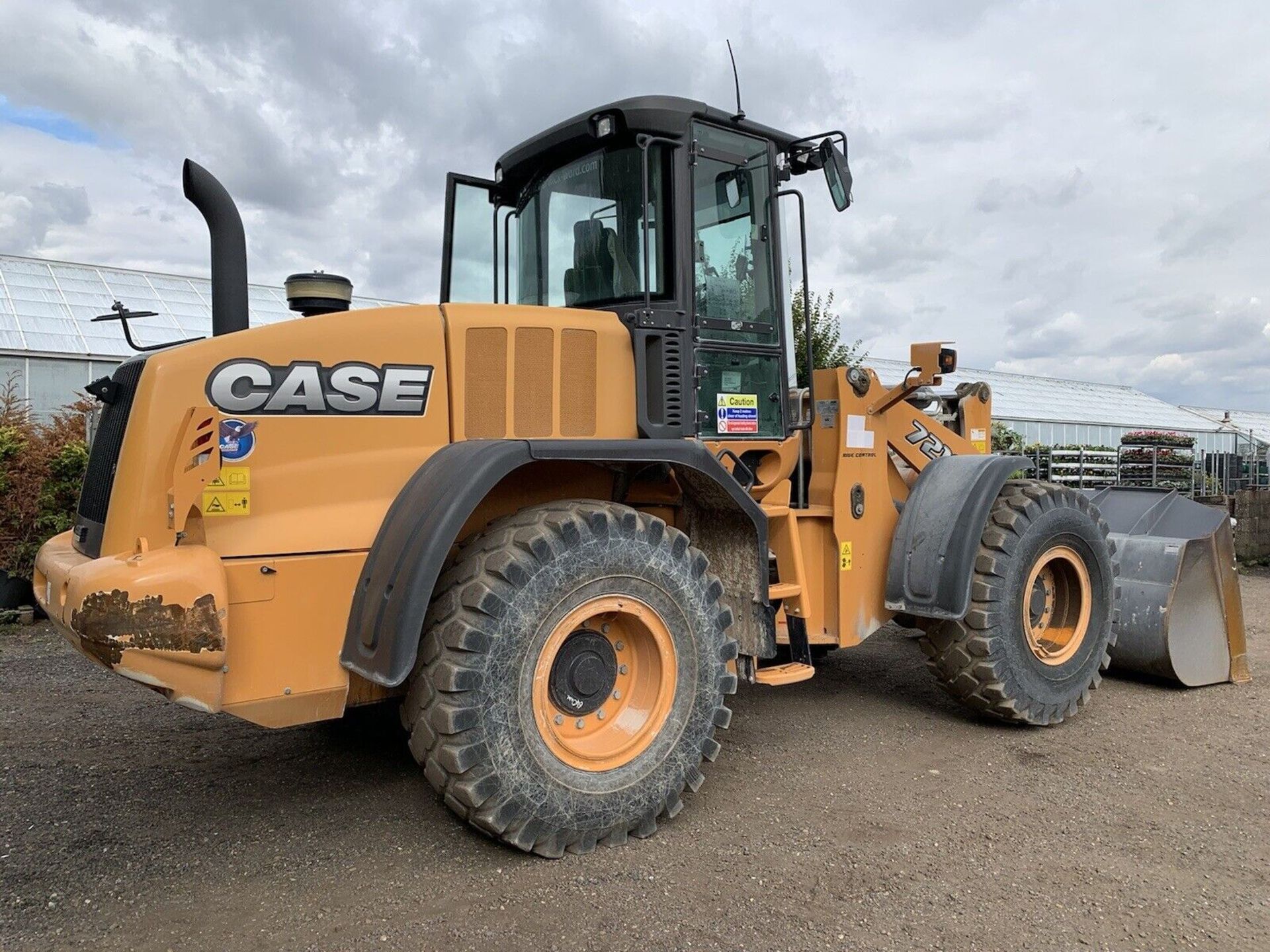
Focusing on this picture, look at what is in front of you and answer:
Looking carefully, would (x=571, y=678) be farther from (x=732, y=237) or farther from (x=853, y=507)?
(x=732, y=237)

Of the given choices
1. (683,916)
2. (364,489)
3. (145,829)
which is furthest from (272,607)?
(683,916)

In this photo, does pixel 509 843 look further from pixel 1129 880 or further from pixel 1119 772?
pixel 1119 772

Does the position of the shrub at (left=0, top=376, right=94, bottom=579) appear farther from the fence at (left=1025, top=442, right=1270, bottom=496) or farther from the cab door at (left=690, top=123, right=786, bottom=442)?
the fence at (left=1025, top=442, right=1270, bottom=496)

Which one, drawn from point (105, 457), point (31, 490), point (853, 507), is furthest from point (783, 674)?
point (31, 490)

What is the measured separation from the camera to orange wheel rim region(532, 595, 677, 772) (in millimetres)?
3508

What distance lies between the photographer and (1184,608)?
5922 millimetres

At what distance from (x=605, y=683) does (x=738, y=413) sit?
1.50 meters

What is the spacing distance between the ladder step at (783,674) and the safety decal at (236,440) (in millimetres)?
2374

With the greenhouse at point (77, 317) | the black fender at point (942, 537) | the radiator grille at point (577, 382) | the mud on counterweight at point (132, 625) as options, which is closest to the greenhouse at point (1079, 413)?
the greenhouse at point (77, 317)

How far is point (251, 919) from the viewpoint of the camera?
3037mm

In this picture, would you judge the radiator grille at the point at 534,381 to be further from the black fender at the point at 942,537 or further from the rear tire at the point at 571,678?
the black fender at the point at 942,537

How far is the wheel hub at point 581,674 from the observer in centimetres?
362

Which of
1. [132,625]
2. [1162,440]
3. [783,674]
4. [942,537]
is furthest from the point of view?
[1162,440]

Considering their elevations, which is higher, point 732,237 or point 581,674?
point 732,237
